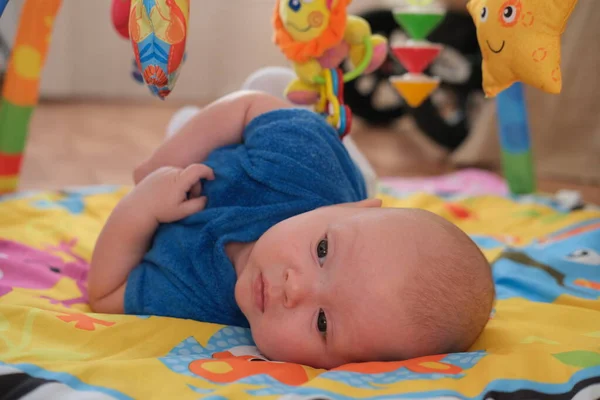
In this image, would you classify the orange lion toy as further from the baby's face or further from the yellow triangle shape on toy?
the baby's face

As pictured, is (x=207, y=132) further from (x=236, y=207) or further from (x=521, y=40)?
(x=521, y=40)

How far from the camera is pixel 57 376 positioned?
2.15ft

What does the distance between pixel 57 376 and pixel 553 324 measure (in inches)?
25.5

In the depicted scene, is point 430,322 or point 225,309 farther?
point 225,309

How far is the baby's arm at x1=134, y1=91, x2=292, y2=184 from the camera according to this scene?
106 cm

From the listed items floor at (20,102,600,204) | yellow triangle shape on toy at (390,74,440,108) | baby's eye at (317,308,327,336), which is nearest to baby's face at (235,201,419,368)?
baby's eye at (317,308,327,336)

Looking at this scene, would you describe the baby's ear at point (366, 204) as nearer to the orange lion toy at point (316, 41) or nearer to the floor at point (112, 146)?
the orange lion toy at point (316, 41)

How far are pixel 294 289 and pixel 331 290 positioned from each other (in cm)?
4

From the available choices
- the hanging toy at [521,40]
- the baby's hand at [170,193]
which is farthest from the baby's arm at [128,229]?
the hanging toy at [521,40]

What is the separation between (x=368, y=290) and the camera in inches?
29.2

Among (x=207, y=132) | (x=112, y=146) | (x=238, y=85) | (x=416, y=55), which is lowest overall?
(x=112, y=146)

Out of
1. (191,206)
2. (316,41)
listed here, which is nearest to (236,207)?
(191,206)

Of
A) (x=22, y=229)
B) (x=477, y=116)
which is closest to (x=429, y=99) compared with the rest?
(x=477, y=116)

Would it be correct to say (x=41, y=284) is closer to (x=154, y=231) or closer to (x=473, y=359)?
(x=154, y=231)
